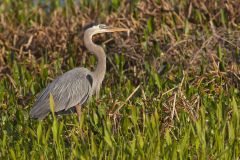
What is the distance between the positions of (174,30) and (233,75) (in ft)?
5.81

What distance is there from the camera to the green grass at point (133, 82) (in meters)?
6.34

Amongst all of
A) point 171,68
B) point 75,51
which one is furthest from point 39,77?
point 171,68

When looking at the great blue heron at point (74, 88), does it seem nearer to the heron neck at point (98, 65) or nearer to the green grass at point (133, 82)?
the heron neck at point (98, 65)

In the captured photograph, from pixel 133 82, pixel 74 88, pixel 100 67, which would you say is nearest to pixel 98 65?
pixel 100 67

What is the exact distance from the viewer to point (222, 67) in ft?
28.2

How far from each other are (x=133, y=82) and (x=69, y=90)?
1006mm

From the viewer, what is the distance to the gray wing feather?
8195 millimetres

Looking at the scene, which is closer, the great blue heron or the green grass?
the green grass

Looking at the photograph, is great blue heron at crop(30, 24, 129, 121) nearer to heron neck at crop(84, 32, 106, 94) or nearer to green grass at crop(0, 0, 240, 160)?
heron neck at crop(84, 32, 106, 94)

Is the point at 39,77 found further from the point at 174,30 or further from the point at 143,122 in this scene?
the point at 143,122

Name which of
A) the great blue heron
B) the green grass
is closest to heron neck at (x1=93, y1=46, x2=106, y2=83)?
the great blue heron

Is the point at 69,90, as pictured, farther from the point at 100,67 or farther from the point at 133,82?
the point at 133,82

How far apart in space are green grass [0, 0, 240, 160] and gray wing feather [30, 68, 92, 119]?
19 cm

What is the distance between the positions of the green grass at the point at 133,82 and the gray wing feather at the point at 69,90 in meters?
0.19
